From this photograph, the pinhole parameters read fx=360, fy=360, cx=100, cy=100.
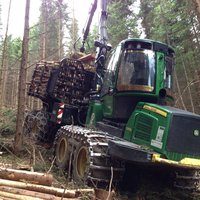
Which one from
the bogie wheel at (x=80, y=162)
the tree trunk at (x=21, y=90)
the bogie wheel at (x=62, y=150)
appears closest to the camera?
the bogie wheel at (x=80, y=162)

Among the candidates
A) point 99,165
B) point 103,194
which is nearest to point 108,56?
point 99,165

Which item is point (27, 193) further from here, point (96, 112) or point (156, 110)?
point (96, 112)

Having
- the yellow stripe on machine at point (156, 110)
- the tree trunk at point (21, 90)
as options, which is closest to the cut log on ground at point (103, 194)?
the yellow stripe on machine at point (156, 110)

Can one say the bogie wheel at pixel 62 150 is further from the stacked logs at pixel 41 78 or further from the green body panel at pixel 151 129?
the stacked logs at pixel 41 78

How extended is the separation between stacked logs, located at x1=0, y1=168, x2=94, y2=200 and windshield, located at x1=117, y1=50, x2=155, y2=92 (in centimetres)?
268

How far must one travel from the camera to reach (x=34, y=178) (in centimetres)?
612

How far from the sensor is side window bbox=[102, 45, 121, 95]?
8320 mm

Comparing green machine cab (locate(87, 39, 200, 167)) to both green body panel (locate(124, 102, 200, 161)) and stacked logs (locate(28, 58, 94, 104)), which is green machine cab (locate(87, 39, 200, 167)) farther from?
stacked logs (locate(28, 58, 94, 104))

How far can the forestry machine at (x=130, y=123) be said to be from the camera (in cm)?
686

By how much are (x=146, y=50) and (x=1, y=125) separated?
6.88m

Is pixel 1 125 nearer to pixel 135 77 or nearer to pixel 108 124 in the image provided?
pixel 108 124

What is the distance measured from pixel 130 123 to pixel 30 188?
292 centimetres

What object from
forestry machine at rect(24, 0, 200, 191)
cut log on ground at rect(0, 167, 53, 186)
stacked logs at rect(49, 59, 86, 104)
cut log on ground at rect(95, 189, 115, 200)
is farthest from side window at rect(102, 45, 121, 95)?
cut log on ground at rect(0, 167, 53, 186)

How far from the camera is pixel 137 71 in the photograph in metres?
7.85
